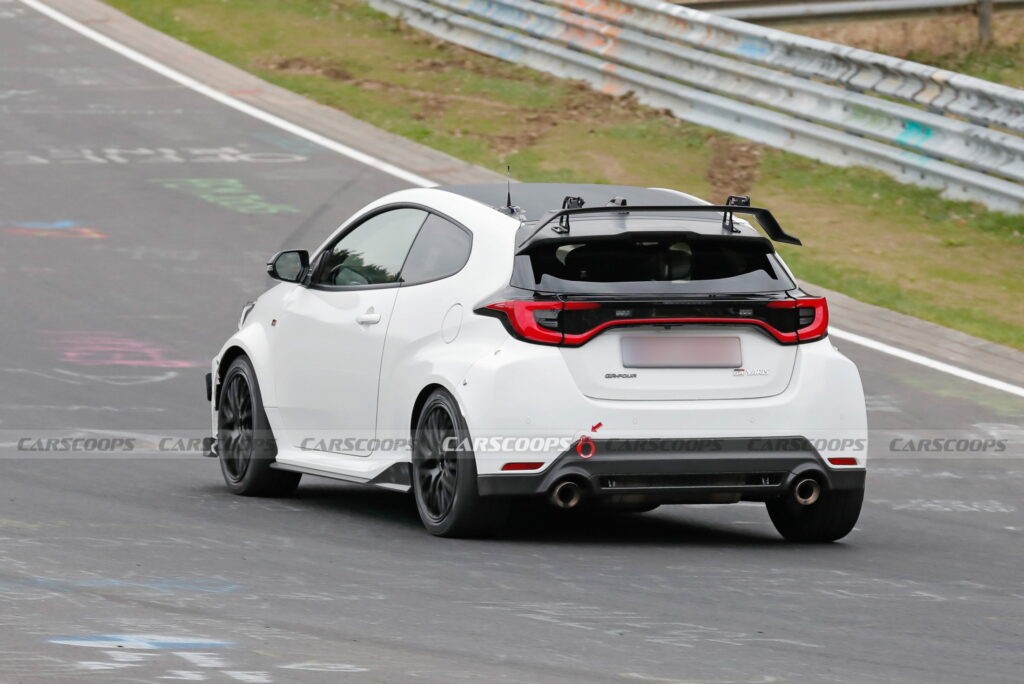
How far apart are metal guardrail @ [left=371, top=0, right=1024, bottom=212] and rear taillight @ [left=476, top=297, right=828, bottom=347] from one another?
372 inches

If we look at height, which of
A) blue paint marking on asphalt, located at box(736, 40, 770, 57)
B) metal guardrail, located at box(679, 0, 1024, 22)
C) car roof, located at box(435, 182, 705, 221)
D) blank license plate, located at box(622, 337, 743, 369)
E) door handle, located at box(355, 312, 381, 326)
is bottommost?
door handle, located at box(355, 312, 381, 326)

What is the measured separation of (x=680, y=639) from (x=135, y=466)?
4703 mm

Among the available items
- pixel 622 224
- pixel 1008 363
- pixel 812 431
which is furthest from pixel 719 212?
pixel 1008 363

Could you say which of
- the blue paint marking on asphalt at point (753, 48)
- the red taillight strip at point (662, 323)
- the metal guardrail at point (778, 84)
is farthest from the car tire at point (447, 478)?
the blue paint marking on asphalt at point (753, 48)

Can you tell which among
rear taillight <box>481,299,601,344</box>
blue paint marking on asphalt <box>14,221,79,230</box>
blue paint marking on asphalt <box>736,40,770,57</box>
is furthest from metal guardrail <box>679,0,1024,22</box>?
rear taillight <box>481,299,601,344</box>

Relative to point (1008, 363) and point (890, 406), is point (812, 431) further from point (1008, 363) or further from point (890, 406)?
point (1008, 363)

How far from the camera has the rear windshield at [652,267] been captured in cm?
795

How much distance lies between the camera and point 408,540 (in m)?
8.12

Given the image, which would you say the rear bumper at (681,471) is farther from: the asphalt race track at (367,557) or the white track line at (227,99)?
the white track line at (227,99)

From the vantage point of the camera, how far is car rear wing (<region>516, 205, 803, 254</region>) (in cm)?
798

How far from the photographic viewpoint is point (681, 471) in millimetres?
7910

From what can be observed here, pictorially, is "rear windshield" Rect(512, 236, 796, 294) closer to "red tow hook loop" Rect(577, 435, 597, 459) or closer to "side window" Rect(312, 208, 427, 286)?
"red tow hook loop" Rect(577, 435, 597, 459)

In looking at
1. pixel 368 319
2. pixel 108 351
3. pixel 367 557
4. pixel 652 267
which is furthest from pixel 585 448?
pixel 108 351

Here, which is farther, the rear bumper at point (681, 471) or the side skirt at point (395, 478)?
the side skirt at point (395, 478)
